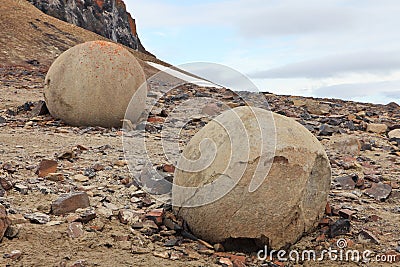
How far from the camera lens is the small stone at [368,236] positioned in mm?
4631

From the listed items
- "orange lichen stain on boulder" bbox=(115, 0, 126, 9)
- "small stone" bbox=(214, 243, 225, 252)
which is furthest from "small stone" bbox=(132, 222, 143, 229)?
"orange lichen stain on boulder" bbox=(115, 0, 126, 9)

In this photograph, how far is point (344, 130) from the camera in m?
11.0

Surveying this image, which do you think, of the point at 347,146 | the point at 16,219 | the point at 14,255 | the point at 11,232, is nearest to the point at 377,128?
the point at 347,146

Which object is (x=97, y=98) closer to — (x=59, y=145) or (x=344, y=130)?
(x=59, y=145)

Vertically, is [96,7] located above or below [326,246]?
above

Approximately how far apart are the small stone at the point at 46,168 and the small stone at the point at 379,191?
396 centimetres

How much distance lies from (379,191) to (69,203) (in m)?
3.86

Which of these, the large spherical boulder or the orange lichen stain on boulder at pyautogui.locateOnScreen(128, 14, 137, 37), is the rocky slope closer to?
the large spherical boulder

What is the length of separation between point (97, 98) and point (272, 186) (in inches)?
200

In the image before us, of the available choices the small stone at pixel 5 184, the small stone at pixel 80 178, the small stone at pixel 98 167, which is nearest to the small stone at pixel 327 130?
the small stone at pixel 98 167

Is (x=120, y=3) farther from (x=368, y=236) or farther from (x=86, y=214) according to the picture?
(x=368, y=236)

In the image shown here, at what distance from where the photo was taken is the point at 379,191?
6055mm

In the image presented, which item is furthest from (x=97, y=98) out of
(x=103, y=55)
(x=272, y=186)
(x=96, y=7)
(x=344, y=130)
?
(x=96, y=7)

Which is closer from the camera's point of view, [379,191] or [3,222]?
[3,222]
